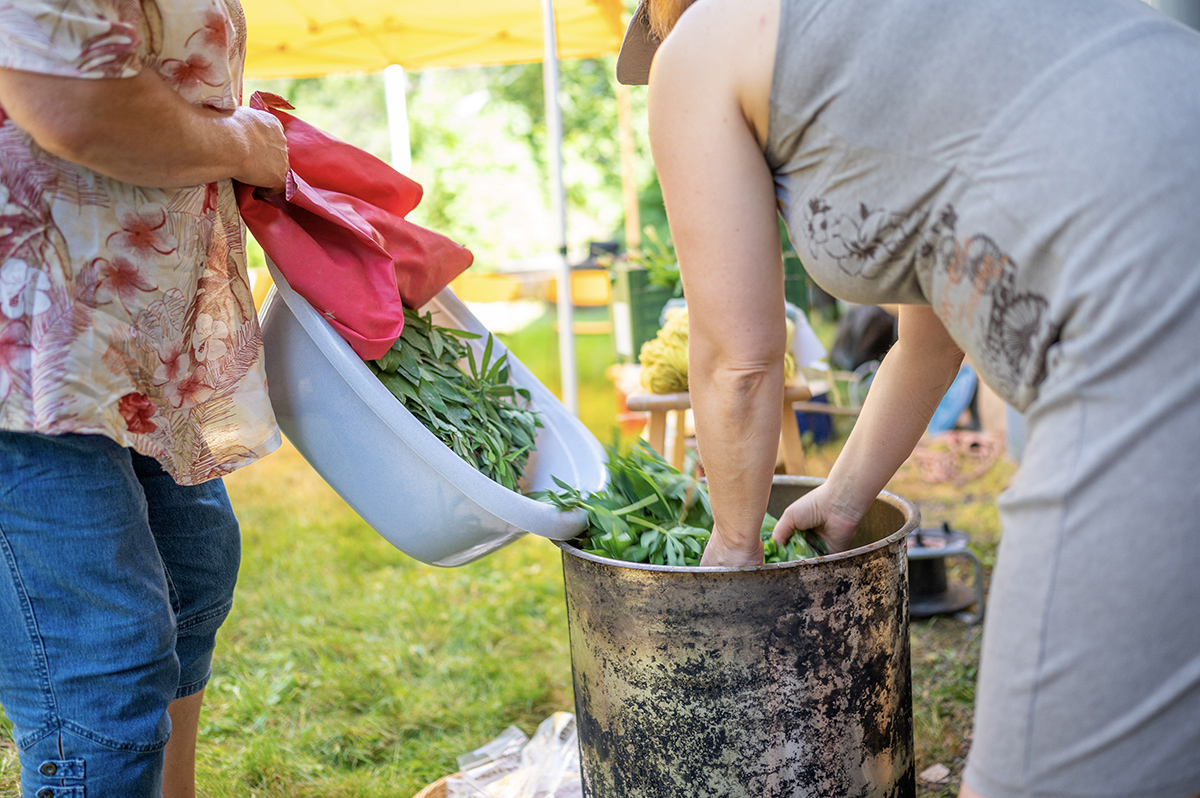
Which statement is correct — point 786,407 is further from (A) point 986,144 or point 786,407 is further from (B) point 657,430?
(A) point 986,144

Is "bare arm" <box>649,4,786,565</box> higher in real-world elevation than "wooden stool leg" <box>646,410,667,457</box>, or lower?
higher

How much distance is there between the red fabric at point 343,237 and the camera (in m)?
1.40

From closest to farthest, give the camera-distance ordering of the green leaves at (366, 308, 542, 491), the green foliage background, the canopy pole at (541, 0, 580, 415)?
the green leaves at (366, 308, 542, 491)
the canopy pole at (541, 0, 580, 415)
the green foliage background

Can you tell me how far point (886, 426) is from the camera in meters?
1.48

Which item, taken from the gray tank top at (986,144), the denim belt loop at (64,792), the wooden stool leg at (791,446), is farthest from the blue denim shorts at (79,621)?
the wooden stool leg at (791,446)

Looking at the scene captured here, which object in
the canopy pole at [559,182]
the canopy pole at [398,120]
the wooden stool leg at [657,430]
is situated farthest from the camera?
the canopy pole at [398,120]

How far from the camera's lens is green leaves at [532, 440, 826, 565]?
1596mm

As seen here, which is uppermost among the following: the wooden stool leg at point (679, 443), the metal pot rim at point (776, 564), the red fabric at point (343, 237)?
the red fabric at point (343, 237)

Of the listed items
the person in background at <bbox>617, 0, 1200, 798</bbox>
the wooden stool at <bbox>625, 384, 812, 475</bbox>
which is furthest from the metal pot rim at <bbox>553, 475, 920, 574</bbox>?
the wooden stool at <bbox>625, 384, 812, 475</bbox>

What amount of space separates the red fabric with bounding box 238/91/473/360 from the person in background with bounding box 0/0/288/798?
12cm

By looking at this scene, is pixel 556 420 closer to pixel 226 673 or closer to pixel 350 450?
pixel 350 450

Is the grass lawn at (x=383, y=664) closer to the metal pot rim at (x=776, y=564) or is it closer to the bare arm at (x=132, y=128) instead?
the metal pot rim at (x=776, y=564)

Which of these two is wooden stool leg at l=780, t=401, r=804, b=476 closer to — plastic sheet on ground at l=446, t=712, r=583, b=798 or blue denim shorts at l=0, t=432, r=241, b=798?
plastic sheet on ground at l=446, t=712, r=583, b=798

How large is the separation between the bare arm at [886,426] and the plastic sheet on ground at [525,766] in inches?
29.9
